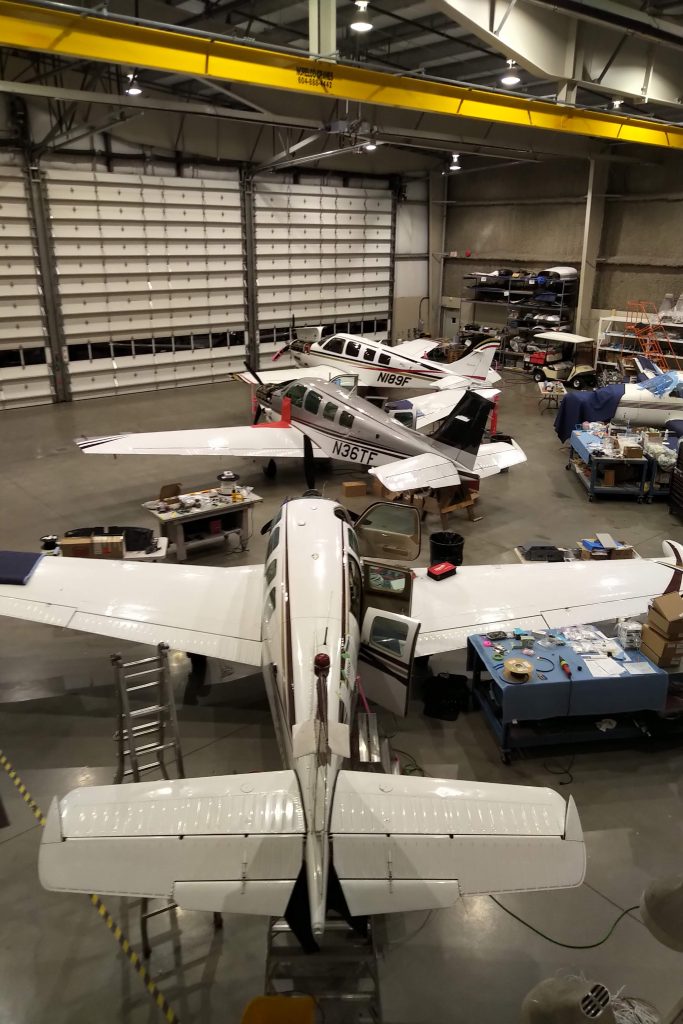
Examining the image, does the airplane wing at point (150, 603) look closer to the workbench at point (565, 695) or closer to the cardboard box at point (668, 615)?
the workbench at point (565, 695)

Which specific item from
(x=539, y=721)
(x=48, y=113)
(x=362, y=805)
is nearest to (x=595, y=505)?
(x=539, y=721)

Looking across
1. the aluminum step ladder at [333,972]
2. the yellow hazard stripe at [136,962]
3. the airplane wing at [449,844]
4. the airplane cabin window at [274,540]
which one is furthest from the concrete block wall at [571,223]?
the yellow hazard stripe at [136,962]

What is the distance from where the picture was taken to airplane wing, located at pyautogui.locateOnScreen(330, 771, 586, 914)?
3.20 meters

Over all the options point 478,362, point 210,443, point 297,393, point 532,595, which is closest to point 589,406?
point 478,362

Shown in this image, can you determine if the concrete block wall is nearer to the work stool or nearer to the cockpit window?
the cockpit window

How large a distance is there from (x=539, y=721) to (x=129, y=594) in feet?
12.8

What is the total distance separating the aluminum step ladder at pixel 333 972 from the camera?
384 cm

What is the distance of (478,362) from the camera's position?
18.0 metres

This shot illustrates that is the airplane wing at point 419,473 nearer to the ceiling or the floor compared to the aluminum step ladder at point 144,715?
nearer to the ceiling

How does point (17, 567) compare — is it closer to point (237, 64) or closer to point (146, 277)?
point (237, 64)

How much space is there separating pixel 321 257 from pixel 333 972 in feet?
76.2

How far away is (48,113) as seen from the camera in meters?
17.6

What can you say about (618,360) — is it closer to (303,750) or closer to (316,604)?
(316,604)

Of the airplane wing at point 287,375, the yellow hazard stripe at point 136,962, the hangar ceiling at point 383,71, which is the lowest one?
the yellow hazard stripe at point 136,962
